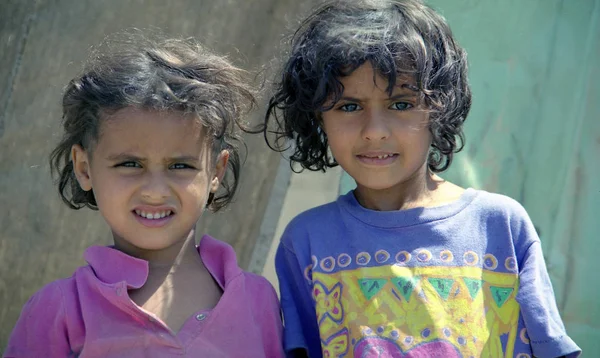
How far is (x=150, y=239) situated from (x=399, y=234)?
25.2 inches

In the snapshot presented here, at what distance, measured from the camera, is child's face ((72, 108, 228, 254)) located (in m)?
2.57

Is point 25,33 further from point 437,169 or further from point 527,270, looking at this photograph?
point 527,270

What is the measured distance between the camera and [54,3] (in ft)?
11.4

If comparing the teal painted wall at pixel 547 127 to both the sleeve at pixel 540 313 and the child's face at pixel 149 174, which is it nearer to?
the sleeve at pixel 540 313

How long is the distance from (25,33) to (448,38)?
1469mm

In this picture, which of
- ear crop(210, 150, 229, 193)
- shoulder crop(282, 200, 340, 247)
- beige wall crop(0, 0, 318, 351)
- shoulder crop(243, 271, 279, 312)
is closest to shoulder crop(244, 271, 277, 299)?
shoulder crop(243, 271, 279, 312)

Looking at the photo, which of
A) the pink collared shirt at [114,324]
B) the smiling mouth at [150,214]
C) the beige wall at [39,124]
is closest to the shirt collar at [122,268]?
the pink collared shirt at [114,324]

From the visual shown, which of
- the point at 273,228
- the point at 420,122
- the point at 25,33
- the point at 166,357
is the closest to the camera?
the point at 166,357

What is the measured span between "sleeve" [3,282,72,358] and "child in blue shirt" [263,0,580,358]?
1.87ft

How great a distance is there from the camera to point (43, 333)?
98.5 inches

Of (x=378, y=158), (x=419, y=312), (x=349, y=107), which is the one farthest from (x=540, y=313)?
(x=349, y=107)

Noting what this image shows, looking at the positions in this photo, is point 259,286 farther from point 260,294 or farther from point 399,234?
point 399,234

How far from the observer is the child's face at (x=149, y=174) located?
2574 mm

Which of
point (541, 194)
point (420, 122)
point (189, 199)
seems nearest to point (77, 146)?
point (189, 199)
